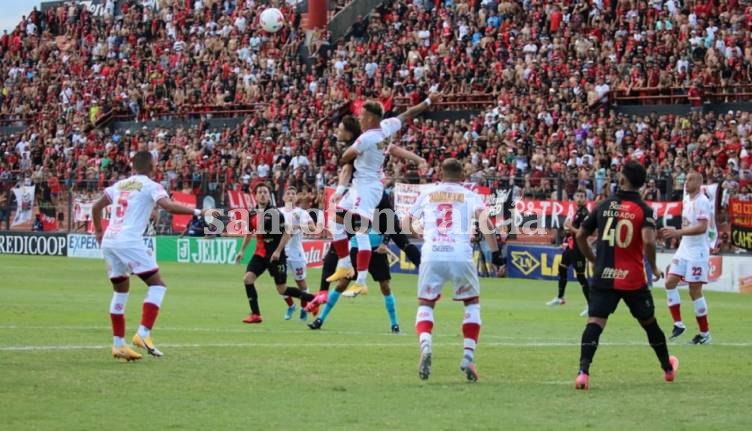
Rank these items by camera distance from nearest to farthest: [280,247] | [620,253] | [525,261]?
[620,253], [280,247], [525,261]

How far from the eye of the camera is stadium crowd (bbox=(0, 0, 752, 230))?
37656 mm

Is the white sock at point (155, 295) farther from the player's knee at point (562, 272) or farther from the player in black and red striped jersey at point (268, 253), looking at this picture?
the player's knee at point (562, 272)

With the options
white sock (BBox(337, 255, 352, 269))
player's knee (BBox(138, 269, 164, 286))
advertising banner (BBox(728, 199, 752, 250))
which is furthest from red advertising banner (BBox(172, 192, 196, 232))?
player's knee (BBox(138, 269, 164, 286))

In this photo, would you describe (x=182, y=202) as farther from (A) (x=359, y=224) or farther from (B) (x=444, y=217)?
(B) (x=444, y=217)

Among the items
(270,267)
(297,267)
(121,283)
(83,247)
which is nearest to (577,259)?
(297,267)

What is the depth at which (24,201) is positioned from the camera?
48688mm

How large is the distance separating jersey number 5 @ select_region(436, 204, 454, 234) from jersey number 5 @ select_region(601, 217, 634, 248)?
1.54 metres

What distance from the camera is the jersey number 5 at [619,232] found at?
12500 millimetres

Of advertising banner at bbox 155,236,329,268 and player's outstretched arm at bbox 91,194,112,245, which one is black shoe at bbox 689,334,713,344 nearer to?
player's outstretched arm at bbox 91,194,112,245

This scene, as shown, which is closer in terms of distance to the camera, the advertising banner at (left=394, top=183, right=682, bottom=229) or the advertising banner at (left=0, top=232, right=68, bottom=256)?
the advertising banner at (left=394, top=183, right=682, bottom=229)

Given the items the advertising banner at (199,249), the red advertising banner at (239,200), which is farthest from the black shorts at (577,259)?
the advertising banner at (199,249)

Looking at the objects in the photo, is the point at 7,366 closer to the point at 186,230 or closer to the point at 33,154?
the point at 186,230

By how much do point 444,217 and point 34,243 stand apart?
38.5m

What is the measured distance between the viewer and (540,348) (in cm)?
1675
